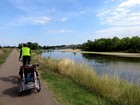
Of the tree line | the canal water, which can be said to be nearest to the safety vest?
the canal water

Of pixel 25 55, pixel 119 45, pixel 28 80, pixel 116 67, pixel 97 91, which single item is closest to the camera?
pixel 28 80

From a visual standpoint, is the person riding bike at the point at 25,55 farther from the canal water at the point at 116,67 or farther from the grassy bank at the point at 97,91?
the canal water at the point at 116,67

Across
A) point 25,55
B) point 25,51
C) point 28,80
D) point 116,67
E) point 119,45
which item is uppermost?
point 25,51

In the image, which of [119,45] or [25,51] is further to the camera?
[119,45]

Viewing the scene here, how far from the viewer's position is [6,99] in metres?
7.08

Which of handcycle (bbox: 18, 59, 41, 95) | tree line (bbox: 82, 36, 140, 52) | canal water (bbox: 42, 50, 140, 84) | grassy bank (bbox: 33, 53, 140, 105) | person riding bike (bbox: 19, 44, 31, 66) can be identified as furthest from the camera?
tree line (bbox: 82, 36, 140, 52)

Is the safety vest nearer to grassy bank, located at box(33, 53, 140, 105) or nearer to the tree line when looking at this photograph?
grassy bank, located at box(33, 53, 140, 105)

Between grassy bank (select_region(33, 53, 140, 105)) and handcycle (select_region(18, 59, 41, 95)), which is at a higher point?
handcycle (select_region(18, 59, 41, 95))

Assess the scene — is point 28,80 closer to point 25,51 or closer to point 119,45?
point 25,51

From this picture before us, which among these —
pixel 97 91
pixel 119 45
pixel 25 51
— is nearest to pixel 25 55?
pixel 25 51

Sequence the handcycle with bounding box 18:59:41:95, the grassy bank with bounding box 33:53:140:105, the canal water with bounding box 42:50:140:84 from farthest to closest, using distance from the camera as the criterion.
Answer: the canal water with bounding box 42:50:140:84, the handcycle with bounding box 18:59:41:95, the grassy bank with bounding box 33:53:140:105

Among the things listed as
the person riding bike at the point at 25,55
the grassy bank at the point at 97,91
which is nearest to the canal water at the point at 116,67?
the grassy bank at the point at 97,91

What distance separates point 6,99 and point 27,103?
104cm

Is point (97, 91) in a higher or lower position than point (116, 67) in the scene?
higher
